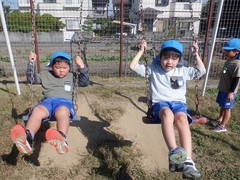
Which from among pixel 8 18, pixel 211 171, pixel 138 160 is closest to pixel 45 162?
pixel 138 160

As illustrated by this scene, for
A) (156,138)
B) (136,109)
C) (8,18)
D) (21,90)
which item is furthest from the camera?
(8,18)

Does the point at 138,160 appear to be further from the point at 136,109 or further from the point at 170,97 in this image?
the point at 136,109

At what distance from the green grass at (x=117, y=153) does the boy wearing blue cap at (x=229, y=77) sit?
1.27ft

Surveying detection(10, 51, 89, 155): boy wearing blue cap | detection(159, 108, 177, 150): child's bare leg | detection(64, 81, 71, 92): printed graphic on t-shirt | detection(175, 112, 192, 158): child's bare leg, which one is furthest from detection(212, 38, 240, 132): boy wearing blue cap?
detection(64, 81, 71, 92): printed graphic on t-shirt

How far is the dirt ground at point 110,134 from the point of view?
3064 mm

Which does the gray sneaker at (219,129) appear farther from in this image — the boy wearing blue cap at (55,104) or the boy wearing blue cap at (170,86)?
the boy wearing blue cap at (55,104)

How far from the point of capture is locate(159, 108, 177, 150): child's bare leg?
222 centimetres

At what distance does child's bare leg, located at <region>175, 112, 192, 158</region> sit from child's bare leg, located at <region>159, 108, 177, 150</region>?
0.26ft

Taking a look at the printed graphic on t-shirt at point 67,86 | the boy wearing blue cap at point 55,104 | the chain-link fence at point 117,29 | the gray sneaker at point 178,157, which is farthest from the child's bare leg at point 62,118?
the chain-link fence at point 117,29

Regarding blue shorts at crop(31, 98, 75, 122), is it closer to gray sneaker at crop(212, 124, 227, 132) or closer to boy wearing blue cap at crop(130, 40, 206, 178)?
boy wearing blue cap at crop(130, 40, 206, 178)

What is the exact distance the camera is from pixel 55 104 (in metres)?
2.90

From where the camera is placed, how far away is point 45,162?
3.01m

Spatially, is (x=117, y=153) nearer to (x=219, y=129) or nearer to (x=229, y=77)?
(x=219, y=129)

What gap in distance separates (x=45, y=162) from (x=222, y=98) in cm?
267
